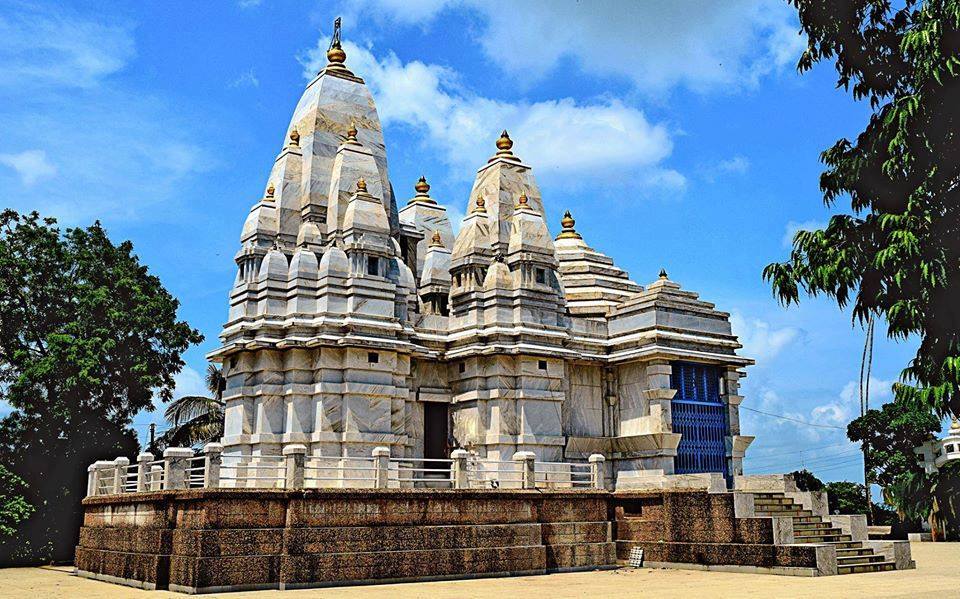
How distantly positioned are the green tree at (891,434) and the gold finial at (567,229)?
50.5 feet

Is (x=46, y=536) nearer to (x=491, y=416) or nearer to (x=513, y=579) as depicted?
(x=491, y=416)

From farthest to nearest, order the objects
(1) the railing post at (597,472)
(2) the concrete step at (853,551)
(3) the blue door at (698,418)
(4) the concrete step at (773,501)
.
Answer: (3) the blue door at (698,418) < (1) the railing post at (597,472) < (4) the concrete step at (773,501) < (2) the concrete step at (853,551)

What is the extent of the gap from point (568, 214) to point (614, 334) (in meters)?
8.12

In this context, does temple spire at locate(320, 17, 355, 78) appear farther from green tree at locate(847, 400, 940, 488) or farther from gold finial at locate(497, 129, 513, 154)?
green tree at locate(847, 400, 940, 488)

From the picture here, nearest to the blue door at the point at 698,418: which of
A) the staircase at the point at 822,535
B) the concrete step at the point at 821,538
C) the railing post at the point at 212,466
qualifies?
the staircase at the point at 822,535

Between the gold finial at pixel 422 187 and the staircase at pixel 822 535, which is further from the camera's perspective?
the gold finial at pixel 422 187

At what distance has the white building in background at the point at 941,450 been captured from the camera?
35.1 metres

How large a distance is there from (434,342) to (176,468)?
10.4 m

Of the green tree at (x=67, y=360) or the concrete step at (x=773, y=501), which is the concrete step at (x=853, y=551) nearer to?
the concrete step at (x=773, y=501)

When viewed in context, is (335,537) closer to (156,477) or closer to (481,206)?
(156,477)

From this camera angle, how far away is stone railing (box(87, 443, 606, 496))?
18.8m

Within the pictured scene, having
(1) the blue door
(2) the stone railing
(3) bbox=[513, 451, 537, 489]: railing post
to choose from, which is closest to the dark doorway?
(2) the stone railing

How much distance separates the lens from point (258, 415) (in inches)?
992

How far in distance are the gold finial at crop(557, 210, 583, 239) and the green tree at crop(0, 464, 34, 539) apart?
1954 cm
